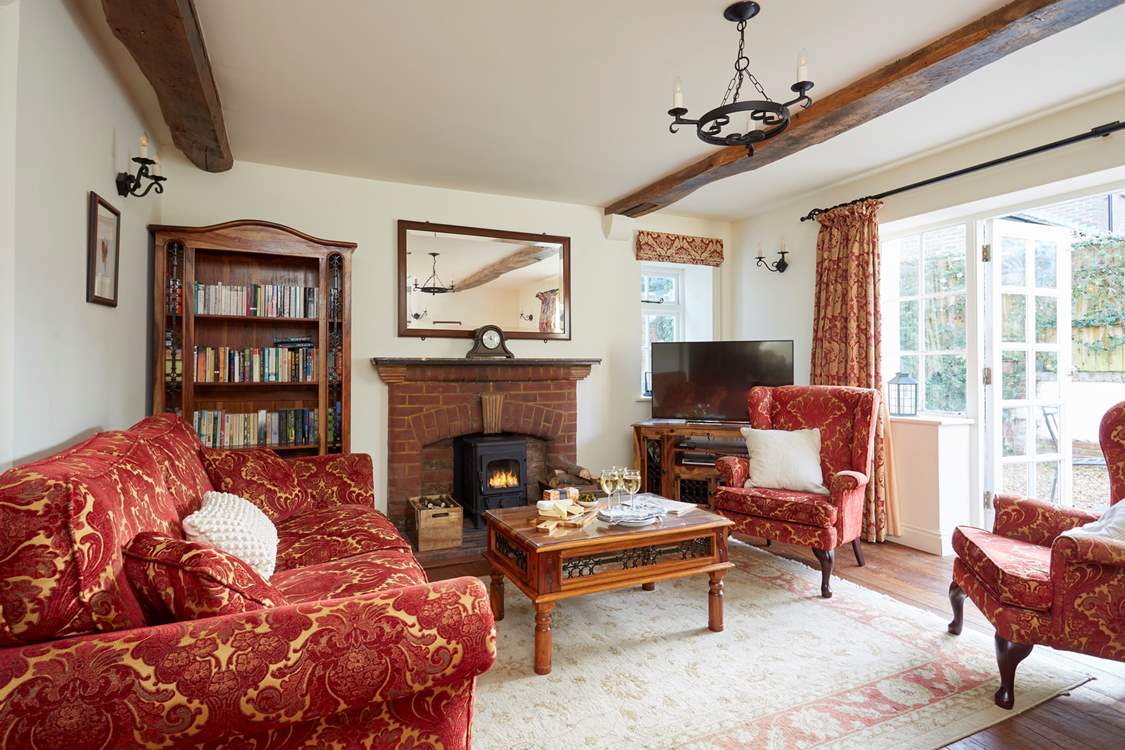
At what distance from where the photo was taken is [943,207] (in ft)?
11.9

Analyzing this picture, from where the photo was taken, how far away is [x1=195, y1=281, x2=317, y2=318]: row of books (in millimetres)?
3436

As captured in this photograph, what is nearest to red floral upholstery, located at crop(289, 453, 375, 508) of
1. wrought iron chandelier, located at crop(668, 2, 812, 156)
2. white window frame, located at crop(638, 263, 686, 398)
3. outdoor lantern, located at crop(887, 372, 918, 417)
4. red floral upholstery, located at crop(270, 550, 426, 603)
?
red floral upholstery, located at crop(270, 550, 426, 603)

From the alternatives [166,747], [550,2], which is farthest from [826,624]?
[550,2]

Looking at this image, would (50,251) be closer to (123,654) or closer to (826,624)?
(123,654)

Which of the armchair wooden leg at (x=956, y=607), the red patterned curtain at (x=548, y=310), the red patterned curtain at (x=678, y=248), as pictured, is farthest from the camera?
the red patterned curtain at (x=678, y=248)

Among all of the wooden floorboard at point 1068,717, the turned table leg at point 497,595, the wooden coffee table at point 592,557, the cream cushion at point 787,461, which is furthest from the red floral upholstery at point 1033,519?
the turned table leg at point 497,595

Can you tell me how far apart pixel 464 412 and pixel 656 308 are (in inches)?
81.4

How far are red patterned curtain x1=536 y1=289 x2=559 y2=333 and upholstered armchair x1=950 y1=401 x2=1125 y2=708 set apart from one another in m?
2.99

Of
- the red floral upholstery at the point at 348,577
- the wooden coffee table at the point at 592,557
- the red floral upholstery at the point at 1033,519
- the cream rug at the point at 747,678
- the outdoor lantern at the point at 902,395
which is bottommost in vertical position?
the cream rug at the point at 747,678

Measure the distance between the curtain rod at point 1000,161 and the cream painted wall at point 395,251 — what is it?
1.44m

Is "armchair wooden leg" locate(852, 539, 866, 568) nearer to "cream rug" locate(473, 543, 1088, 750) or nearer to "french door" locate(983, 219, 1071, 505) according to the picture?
"cream rug" locate(473, 543, 1088, 750)

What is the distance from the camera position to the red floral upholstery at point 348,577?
1708 millimetres

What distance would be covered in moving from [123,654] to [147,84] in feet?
9.09

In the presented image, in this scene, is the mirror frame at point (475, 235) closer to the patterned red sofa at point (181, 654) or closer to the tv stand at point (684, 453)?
the tv stand at point (684, 453)
